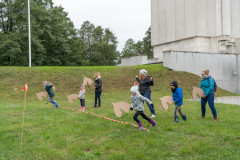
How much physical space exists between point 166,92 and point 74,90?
7.29m

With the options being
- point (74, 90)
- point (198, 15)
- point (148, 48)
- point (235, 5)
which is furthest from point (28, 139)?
point (148, 48)

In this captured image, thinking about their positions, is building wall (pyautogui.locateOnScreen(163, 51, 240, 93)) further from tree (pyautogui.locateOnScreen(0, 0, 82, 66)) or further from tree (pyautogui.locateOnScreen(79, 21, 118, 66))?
tree (pyautogui.locateOnScreen(79, 21, 118, 66))

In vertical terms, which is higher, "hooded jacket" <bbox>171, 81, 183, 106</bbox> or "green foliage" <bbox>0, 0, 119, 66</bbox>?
"green foliage" <bbox>0, 0, 119, 66</bbox>

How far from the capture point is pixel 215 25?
27609 mm

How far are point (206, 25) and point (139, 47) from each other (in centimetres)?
4100

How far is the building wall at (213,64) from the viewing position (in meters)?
23.8

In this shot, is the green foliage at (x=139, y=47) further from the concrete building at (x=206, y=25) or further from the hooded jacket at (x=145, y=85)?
the hooded jacket at (x=145, y=85)

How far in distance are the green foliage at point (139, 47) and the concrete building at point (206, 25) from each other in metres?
31.4

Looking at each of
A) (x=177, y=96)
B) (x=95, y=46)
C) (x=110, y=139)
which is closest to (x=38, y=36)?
(x=95, y=46)

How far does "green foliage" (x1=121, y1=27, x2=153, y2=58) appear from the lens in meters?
62.1

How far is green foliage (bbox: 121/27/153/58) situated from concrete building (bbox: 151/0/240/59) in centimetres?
3136

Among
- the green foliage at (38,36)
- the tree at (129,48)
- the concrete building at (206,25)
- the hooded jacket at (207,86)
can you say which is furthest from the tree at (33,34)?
the hooded jacket at (207,86)

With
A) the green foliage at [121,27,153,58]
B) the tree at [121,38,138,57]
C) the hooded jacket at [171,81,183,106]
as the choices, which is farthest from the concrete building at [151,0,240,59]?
the tree at [121,38,138,57]

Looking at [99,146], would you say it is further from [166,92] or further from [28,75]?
[28,75]
